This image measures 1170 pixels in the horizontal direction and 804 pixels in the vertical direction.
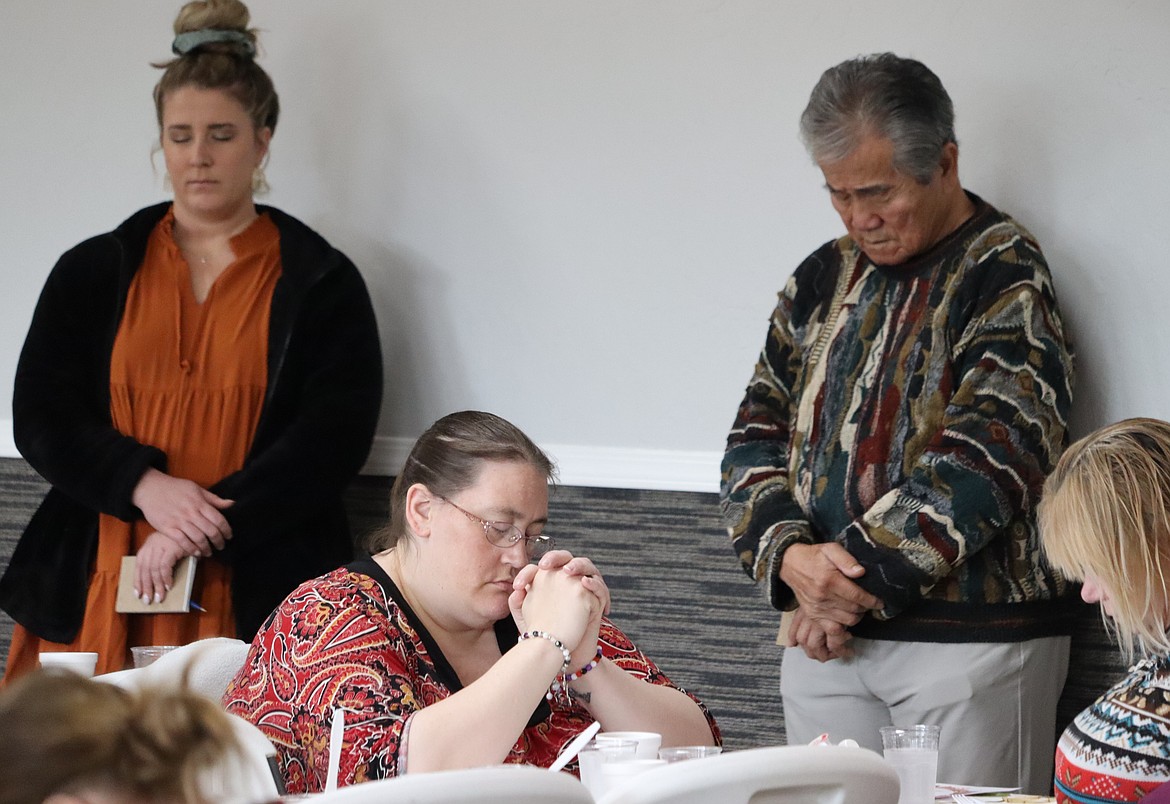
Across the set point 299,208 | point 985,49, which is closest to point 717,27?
point 985,49

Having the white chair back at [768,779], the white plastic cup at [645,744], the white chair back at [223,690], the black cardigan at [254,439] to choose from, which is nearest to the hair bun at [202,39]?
the black cardigan at [254,439]

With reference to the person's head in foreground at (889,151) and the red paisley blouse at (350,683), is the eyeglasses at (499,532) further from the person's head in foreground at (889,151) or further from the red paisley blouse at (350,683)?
the person's head in foreground at (889,151)

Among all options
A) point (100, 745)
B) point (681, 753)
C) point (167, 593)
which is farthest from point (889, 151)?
point (100, 745)

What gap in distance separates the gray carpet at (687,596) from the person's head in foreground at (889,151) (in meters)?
0.79

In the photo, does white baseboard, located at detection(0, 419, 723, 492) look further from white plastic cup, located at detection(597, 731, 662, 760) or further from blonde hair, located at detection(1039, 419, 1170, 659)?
white plastic cup, located at detection(597, 731, 662, 760)

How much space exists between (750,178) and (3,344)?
1.92m

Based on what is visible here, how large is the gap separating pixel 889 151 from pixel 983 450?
0.52 m

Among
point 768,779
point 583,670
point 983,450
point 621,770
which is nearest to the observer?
point 768,779

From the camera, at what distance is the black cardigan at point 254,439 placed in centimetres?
284

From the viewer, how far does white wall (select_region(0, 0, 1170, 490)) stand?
2.65 meters

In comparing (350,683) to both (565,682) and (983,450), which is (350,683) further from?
(983,450)

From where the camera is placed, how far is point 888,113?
2.40 m

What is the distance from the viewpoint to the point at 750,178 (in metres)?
2.95

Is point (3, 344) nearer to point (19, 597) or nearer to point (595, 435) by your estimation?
point (19, 597)
